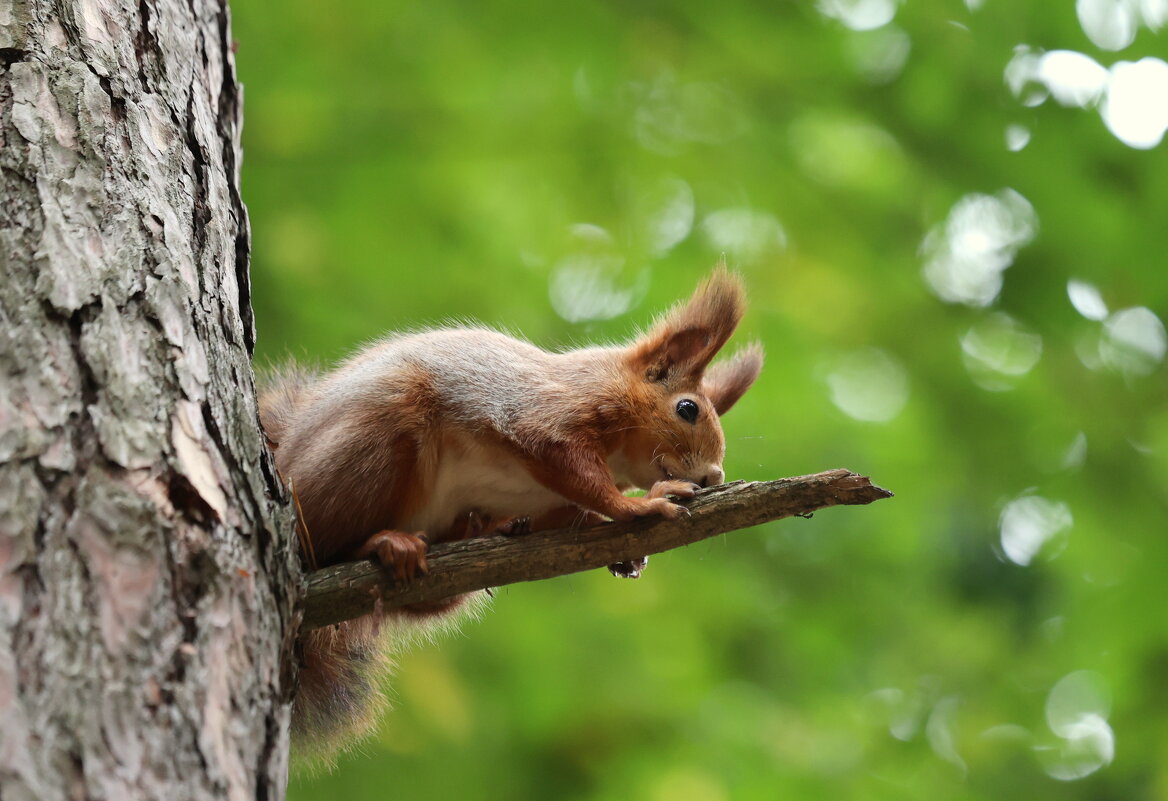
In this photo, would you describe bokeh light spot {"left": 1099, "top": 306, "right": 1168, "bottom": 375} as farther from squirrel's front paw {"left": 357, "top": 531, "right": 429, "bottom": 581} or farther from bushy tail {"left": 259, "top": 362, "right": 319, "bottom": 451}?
squirrel's front paw {"left": 357, "top": 531, "right": 429, "bottom": 581}

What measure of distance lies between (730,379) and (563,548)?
3.38 feet

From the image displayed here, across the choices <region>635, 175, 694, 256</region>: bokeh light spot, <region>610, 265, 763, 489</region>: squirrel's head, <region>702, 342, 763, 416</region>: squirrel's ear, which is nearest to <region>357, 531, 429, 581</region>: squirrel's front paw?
<region>610, 265, 763, 489</region>: squirrel's head

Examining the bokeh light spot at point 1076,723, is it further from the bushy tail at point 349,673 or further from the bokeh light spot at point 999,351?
the bushy tail at point 349,673

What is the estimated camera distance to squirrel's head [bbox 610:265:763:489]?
2439 mm

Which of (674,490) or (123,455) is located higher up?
(123,455)

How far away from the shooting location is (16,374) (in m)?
1.31

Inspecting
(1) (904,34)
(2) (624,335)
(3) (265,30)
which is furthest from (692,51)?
(3) (265,30)

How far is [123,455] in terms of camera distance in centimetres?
131

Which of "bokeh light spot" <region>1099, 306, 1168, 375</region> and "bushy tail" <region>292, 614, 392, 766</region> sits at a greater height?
"bokeh light spot" <region>1099, 306, 1168, 375</region>

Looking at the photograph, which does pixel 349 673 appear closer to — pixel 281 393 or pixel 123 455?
pixel 281 393

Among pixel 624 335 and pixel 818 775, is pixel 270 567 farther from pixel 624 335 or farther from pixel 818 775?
pixel 818 775

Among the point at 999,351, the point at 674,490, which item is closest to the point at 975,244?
the point at 999,351

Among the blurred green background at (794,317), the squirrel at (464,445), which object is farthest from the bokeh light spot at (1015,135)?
the squirrel at (464,445)

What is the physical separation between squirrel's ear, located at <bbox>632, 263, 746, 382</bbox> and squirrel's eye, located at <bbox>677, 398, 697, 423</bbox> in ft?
0.25
